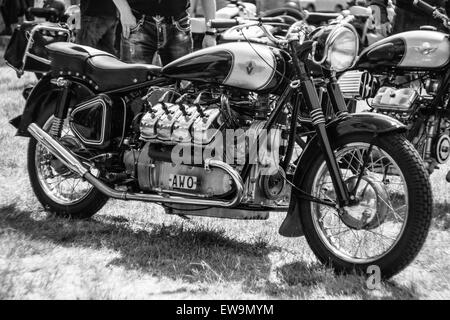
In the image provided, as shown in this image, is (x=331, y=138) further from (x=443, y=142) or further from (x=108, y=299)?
(x=443, y=142)

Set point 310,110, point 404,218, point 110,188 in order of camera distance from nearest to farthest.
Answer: point 404,218 < point 310,110 < point 110,188

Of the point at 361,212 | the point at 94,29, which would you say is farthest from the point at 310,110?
the point at 94,29

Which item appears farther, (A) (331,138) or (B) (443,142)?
(B) (443,142)

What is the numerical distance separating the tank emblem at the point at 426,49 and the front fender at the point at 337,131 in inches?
57.2

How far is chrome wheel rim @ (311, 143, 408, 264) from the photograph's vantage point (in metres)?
3.30

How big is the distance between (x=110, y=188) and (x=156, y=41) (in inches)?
53.3

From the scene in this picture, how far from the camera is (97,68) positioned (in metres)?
4.10

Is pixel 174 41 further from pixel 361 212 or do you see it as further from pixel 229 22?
pixel 361 212

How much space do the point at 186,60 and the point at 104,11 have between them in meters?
3.06

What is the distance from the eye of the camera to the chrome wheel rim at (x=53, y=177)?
14.4ft

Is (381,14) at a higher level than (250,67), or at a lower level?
lower

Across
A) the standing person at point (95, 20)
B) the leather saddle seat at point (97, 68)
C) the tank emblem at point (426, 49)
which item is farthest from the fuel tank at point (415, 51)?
the standing person at point (95, 20)

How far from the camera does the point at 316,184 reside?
3457 millimetres

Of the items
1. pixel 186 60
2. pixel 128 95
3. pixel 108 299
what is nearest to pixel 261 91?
pixel 186 60
